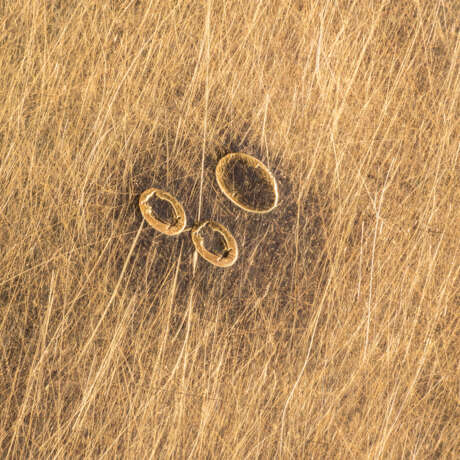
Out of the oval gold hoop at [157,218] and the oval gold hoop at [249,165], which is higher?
the oval gold hoop at [249,165]

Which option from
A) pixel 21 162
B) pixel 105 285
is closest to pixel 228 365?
pixel 105 285

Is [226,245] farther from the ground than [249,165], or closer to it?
closer to it

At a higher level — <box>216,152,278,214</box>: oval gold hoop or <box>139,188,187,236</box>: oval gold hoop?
<box>216,152,278,214</box>: oval gold hoop
